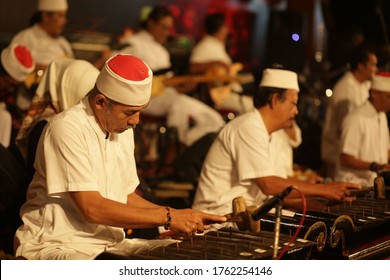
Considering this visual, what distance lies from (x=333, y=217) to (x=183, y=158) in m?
2.88

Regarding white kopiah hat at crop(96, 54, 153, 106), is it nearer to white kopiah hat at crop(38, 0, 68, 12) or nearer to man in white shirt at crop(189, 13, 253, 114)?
white kopiah hat at crop(38, 0, 68, 12)

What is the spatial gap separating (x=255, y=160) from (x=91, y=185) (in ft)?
5.40

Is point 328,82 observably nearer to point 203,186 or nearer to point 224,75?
point 224,75

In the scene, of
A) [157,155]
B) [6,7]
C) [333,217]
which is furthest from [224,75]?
[333,217]

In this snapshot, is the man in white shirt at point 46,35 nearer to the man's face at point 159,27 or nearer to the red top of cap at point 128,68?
the man's face at point 159,27

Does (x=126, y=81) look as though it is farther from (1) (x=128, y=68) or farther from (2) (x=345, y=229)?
(2) (x=345, y=229)

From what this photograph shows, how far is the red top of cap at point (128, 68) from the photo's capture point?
436 cm

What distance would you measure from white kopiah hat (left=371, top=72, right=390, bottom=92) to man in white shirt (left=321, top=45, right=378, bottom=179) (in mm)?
1217

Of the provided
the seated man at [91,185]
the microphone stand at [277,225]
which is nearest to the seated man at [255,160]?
the seated man at [91,185]

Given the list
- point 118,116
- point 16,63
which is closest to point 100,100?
point 118,116

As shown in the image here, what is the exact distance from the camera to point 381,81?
7293 mm

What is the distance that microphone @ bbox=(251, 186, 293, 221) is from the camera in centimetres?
387

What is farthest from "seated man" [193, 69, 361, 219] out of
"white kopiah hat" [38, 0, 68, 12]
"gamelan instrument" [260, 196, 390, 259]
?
"white kopiah hat" [38, 0, 68, 12]

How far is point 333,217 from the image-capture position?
4762mm
